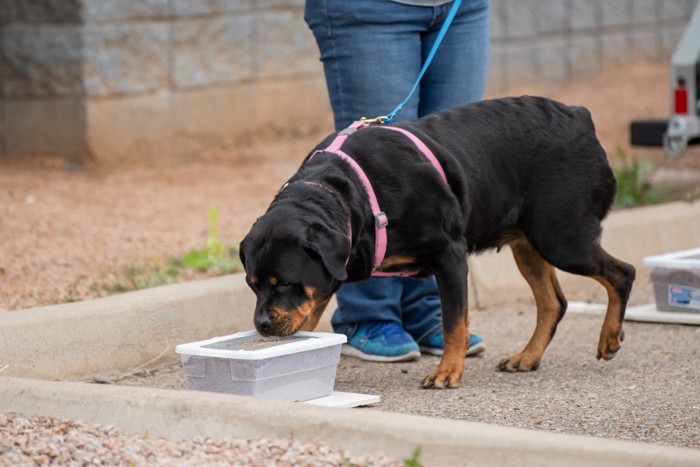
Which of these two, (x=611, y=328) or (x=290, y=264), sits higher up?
(x=290, y=264)

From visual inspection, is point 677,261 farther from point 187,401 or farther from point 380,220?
point 187,401

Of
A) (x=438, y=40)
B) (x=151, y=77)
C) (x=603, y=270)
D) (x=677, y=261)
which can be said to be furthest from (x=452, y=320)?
(x=151, y=77)

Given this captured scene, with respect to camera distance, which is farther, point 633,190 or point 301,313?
point 633,190

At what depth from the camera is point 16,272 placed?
5.70m

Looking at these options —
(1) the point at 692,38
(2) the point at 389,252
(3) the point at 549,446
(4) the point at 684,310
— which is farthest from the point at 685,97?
(3) the point at 549,446

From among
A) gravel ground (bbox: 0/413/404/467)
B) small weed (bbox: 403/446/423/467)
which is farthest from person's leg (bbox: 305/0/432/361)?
small weed (bbox: 403/446/423/467)

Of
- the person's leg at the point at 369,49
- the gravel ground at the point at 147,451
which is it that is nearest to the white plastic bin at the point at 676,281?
the person's leg at the point at 369,49

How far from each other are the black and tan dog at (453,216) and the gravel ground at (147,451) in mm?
674

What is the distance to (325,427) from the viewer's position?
3461mm

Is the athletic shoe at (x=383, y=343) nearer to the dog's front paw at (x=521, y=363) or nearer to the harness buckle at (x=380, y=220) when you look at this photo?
the dog's front paw at (x=521, y=363)

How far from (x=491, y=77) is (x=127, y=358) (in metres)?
6.80

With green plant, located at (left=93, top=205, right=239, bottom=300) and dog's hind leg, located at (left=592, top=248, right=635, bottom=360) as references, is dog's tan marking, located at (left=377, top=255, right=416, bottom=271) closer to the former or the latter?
dog's hind leg, located at (left=592, top=248, right=635, bottom=360)

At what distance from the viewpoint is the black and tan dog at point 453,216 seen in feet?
13.5

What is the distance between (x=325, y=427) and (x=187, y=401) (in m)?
0.49
